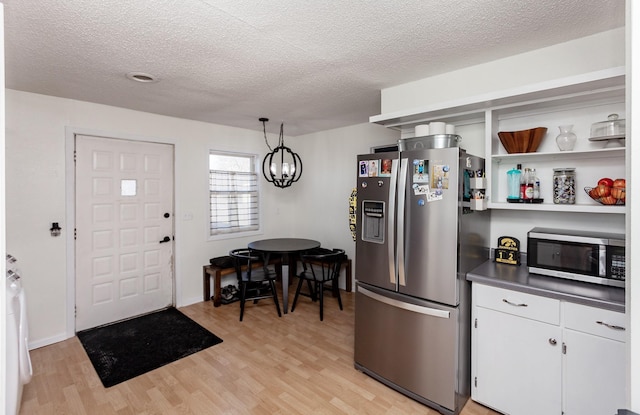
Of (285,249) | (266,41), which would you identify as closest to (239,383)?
(285,249)

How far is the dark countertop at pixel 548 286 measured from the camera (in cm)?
170

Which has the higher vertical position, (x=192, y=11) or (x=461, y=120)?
(x=192, y=11)

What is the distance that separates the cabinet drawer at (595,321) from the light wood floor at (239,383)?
2.83 ft

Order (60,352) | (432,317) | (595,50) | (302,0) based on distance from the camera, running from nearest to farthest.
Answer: (302,0) → (595,50) → (432,317) → (60,352)

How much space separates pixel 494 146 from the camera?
242cm

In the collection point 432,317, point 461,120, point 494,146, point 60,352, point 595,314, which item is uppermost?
point 461,120

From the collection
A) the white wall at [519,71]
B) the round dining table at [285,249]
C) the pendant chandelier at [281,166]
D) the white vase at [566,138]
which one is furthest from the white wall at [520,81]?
the round dining table at [285,249]

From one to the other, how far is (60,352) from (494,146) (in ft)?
13.8

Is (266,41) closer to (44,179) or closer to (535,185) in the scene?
(535,185)

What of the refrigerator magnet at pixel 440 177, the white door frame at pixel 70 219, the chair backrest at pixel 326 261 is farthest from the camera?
the chair backrest at pixel 326 261

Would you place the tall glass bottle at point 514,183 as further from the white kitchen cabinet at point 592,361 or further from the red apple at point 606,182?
the white kitchen cabinet at point 592,361

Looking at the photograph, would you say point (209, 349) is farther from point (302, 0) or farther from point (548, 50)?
point (548, 50)

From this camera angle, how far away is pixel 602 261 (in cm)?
186

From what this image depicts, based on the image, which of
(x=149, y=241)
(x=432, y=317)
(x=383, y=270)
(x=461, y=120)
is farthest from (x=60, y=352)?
(x=461, y=120)
